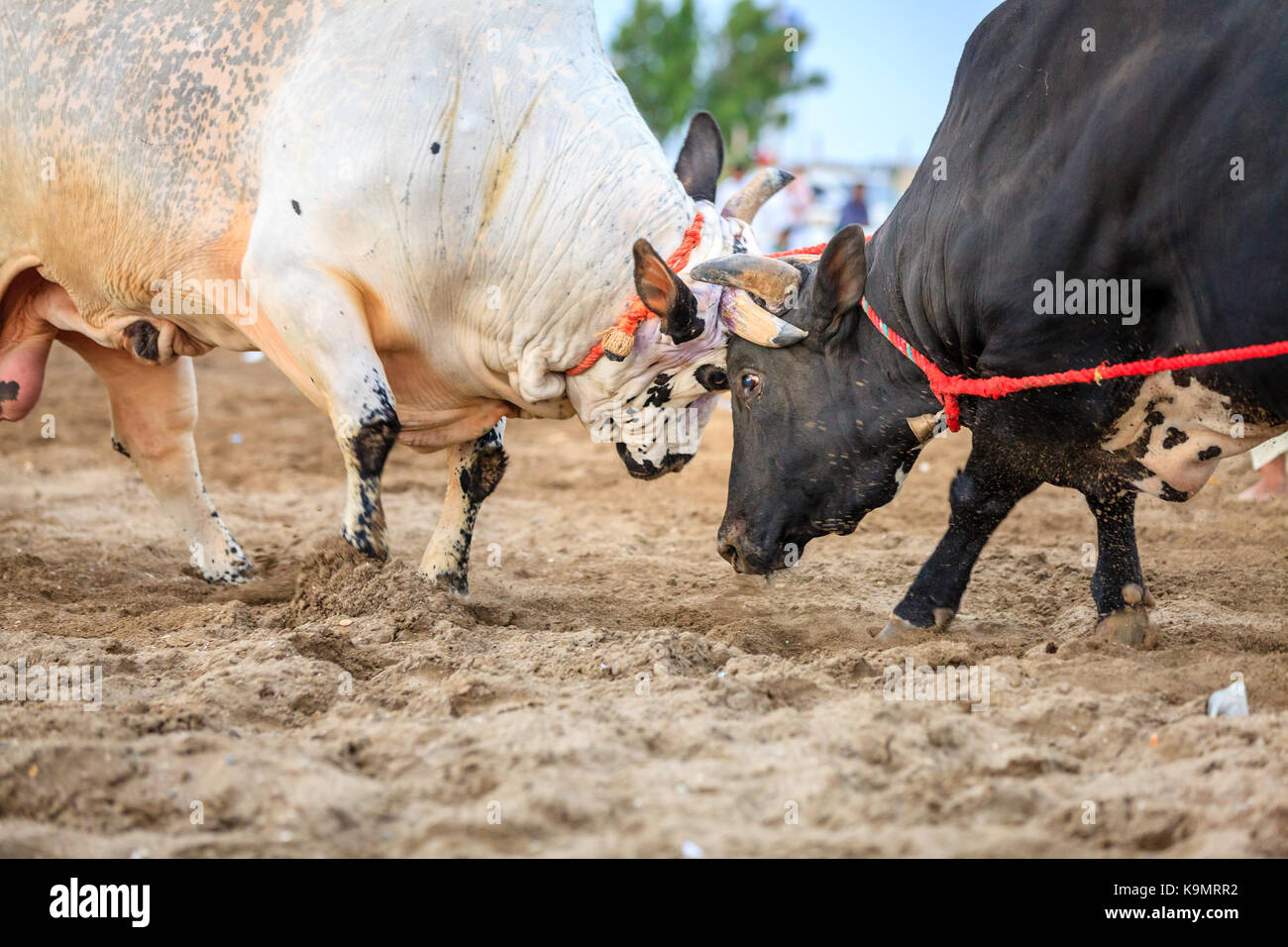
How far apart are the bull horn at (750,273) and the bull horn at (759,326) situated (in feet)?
0.19

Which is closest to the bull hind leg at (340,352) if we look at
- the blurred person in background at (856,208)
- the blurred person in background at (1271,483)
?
the blurred person in background at (1271,483)

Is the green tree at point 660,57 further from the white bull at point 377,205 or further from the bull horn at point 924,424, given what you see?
the bull horn at point 924,424

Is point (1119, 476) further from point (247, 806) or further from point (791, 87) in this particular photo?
point (791, 87)

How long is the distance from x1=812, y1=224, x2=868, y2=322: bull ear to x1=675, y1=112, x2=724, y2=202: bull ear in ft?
3.43

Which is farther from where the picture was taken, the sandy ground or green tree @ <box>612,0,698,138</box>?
green tree @ <box>612,0,698,138</box>

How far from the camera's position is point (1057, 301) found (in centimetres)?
308

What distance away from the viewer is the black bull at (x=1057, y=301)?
2826 mm

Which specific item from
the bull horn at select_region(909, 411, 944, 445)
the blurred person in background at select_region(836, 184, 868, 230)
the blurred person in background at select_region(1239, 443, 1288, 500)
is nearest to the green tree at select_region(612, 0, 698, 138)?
the blurred person in background at select_region(836, 184, 868, 230)

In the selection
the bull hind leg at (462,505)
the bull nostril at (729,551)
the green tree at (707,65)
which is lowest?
the bull nostril at (729,551)

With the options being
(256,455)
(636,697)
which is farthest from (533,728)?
(256,455)

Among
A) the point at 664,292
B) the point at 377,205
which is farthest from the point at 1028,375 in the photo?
the point at 377,205

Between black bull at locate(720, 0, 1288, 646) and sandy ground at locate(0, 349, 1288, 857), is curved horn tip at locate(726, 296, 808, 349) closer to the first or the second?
black bull at locate(720, 0, 1288, 646)

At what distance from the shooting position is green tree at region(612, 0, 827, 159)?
2611 centimetres

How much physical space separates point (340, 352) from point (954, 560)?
6.76 feet
